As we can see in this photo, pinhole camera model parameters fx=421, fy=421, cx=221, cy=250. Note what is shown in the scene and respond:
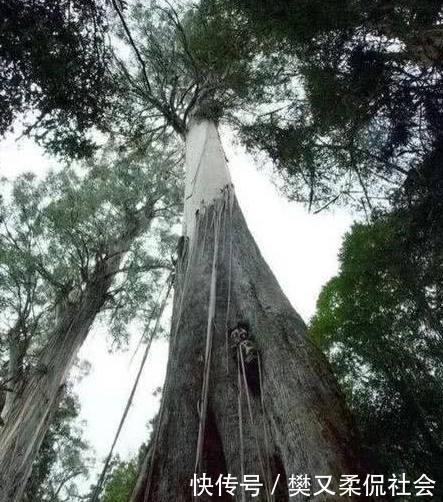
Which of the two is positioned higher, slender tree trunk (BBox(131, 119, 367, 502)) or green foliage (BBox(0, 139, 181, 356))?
green foliage (BBox(0, 139, 181, 356))

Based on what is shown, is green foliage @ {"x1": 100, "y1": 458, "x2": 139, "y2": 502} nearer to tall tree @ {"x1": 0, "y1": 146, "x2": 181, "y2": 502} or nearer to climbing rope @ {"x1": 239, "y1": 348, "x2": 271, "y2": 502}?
tall tree @ {"x1": 0, "y1": 146, "x2": 181, "y2": 502}

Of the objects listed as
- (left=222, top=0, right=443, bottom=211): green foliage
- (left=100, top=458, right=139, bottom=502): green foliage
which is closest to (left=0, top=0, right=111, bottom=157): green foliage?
(left=222, top=0, right=443, bottom=211): green foliage

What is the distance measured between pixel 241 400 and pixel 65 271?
6722 millimetres

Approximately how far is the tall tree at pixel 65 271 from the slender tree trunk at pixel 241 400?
2922 millimetres

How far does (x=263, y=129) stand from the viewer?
19.3ft

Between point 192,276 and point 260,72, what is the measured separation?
15.7 ft

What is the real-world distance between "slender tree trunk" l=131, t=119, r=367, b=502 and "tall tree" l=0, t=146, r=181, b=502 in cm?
292

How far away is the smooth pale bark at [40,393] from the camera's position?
4.14 m

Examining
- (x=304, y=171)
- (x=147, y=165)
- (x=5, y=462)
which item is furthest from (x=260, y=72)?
(x=5, y=462)

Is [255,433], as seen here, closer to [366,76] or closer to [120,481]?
[366,76]

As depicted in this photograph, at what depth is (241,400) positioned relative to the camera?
6.40 feet

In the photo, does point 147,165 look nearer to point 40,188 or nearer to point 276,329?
point 40,188

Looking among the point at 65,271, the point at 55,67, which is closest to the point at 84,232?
the point at 65,271

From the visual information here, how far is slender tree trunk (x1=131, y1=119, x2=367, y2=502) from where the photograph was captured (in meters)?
1.57
